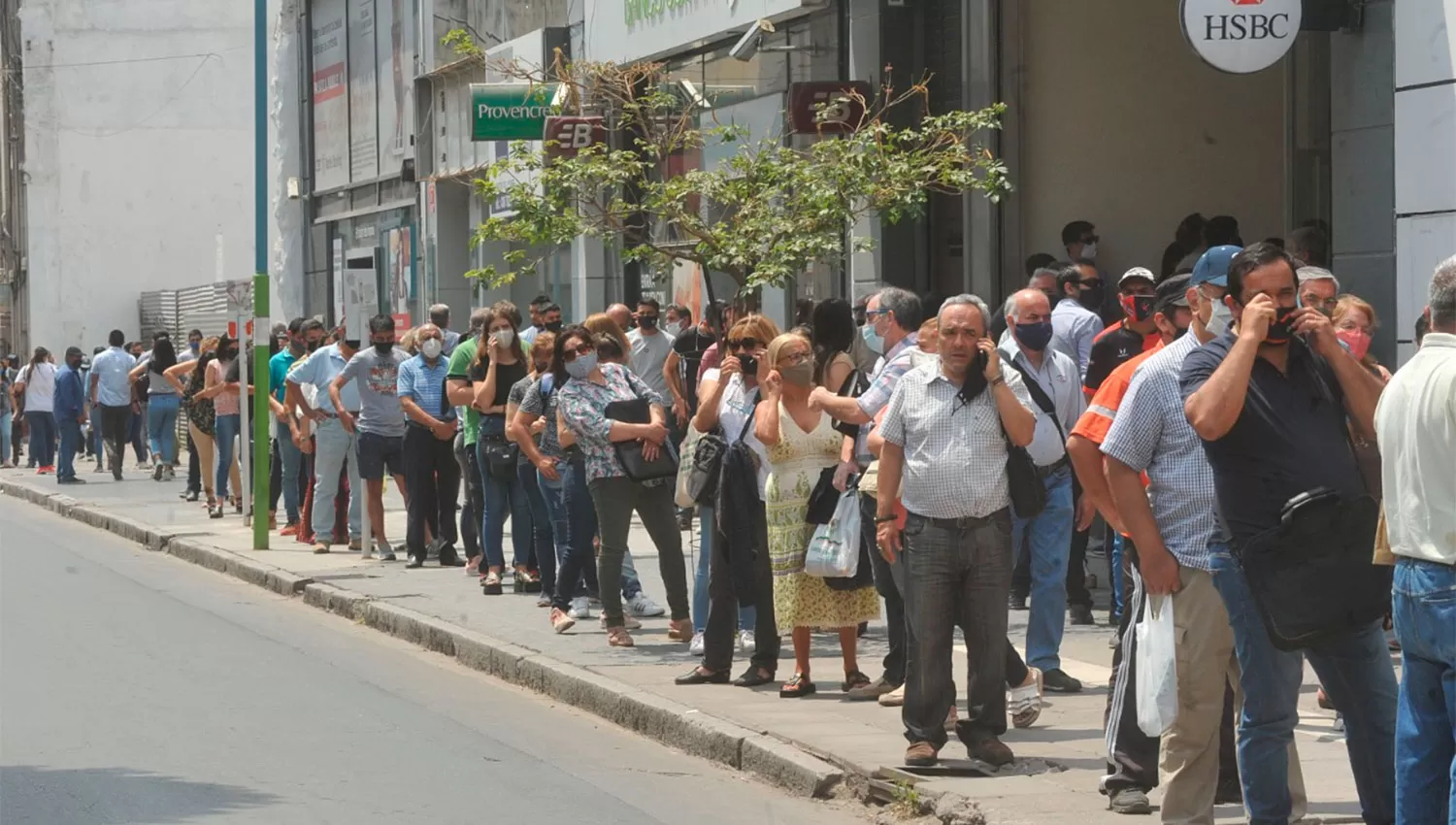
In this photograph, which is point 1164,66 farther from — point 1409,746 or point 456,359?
point 1409,746

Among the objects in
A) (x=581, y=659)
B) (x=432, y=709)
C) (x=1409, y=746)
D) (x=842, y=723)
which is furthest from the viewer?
(x=581, y=659)

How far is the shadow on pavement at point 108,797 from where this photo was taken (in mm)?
7578

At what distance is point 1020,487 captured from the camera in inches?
313

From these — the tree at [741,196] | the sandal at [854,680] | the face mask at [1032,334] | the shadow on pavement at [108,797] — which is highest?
the tree at [741,196]

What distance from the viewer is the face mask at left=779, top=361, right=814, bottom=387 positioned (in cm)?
988

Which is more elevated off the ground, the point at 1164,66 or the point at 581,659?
the point at 1164,66

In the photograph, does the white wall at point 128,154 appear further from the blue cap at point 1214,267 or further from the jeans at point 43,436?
the blue cap at point 1214,267

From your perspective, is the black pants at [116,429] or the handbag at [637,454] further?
the black pants at [116,429]

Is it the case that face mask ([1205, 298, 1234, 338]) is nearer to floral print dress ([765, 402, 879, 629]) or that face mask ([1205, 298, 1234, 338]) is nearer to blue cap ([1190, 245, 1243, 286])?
blue cap ([1190, 245, 1243, 286])

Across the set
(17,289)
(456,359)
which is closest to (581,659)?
(456,359)

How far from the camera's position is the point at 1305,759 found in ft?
26.5

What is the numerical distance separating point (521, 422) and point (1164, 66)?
745 centimetres

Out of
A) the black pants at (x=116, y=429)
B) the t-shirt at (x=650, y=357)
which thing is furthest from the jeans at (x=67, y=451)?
the t-shirt at (x=650, y=357)

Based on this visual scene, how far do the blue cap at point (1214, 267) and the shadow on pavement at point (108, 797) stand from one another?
395 cm
